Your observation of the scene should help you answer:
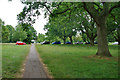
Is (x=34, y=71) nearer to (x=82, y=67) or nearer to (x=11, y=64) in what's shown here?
(x=11, y=64)

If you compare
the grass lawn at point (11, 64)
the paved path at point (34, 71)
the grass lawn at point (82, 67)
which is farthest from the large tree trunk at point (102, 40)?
the grass lawn at point (11, 64)

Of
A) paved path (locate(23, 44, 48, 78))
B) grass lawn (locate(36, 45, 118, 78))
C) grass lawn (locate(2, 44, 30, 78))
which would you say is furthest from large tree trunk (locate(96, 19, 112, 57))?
grass lawn (locate(2, 44, 30, 78))

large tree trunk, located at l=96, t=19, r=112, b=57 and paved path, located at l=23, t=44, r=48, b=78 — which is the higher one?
large tree trunk, located at l=96, t=19, r=112, b=57

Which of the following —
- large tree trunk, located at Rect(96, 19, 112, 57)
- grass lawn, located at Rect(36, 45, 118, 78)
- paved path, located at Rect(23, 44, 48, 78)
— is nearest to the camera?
paved path, located at Rect(23, 44, 48, 78)

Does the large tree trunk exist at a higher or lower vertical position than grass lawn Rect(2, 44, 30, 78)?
higher

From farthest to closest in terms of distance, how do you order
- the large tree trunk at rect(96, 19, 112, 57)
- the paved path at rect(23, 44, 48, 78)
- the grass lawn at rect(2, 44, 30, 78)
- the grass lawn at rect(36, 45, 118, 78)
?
1. the large tree trunk at rect(96, 19, 112, 57)
2. the grass lawn at rect(2, 44, 30, 78)
3. the grass lawn at rect(36, 45, 118, 78)
4. the paved path at rect(23, 44, 48, 78)

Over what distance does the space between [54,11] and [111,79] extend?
10588 mm

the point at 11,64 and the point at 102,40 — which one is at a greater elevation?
the point at 102,40

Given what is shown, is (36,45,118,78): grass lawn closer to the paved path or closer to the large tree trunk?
the paved path

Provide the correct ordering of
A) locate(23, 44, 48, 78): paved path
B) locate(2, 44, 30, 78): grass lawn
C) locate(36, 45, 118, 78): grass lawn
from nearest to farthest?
locate(23, 44, 48, 78): paved path < locate(36, 45, 118, 78): grass lawn < locate(2, 44, 30, 78): grass lawn

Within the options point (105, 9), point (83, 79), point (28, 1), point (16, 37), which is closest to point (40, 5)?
point (28, 1)

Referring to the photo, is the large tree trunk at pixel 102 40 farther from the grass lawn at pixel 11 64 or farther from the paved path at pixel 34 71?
the grass lawn at pixel 11 64

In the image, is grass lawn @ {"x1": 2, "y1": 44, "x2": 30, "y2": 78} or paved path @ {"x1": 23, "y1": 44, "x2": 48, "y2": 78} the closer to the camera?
paved path @ {"x1": 23, "y1": 44, "x2": 48, "y2": 78}

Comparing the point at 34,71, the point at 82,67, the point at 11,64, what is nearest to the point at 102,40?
the point at 82,67
